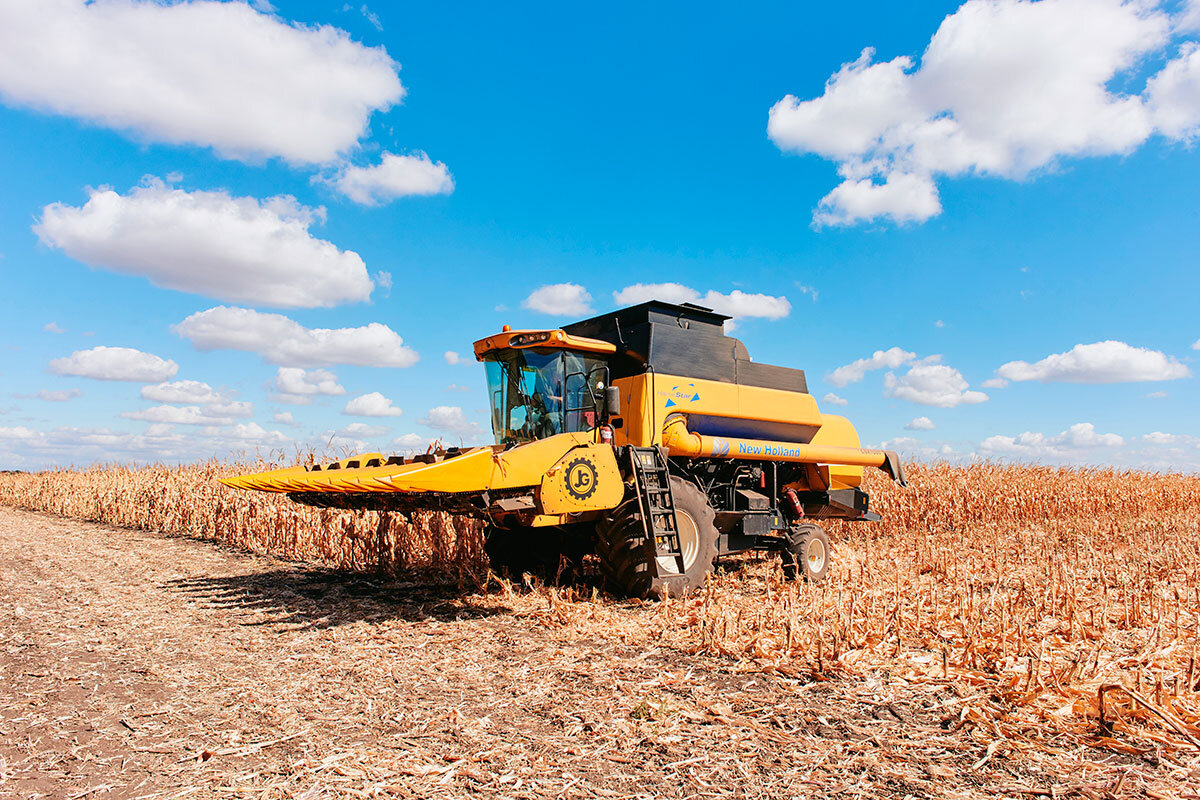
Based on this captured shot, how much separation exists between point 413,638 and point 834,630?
137 inches

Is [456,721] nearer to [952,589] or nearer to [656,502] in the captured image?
[656,502]

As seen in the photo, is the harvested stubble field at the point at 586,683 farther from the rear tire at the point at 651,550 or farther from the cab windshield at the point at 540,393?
the cab windshield at the point at 540,393

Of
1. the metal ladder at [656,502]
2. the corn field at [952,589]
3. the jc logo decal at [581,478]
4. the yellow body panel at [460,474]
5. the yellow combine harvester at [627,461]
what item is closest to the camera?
the corn field at [952,589]

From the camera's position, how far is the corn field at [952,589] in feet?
14.3

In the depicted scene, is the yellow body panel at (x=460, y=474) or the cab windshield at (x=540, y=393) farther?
the cab windshield at (x=540, y=393)

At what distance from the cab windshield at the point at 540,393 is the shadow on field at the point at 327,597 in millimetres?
1869

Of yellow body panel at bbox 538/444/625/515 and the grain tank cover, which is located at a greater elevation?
the grain tank cover

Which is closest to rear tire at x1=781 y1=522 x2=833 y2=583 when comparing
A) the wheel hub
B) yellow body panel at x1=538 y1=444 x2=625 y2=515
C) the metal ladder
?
the wheel hub

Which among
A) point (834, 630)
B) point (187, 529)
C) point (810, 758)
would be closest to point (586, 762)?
point (810, 758)

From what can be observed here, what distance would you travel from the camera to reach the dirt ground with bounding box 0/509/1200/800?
343 cm

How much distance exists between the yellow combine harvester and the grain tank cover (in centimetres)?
2

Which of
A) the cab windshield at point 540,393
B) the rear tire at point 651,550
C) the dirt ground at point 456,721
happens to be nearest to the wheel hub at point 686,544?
the rear tire at point 651,550

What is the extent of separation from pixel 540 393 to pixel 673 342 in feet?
6.18

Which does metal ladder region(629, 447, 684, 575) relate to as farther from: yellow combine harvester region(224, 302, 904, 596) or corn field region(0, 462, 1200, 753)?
corn field region(0, 462, 1200, 753)
